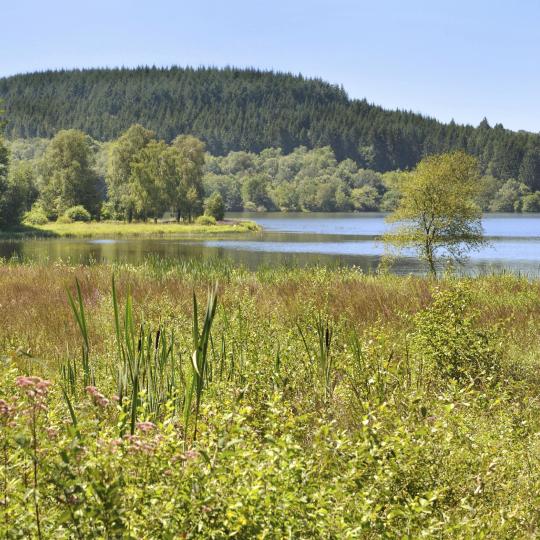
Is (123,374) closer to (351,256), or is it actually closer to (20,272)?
(20,272)

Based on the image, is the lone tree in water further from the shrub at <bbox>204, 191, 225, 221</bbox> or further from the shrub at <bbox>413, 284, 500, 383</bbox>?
the shrub at <bbox>204, 191, 225, 221</bbox>

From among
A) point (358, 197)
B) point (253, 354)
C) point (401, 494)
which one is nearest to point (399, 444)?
point (401, 494)

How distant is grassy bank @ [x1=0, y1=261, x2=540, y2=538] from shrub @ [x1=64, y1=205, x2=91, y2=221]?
79.1m

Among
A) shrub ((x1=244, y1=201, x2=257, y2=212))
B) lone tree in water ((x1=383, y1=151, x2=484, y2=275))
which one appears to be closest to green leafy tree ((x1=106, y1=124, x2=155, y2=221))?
lone tree in water ((x1=383, y1=151, x2=484, y2=275))

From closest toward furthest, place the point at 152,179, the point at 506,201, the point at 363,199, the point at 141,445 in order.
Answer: the point at 141,445
the point at 152,179
the point at 506,201
the point at 363,199

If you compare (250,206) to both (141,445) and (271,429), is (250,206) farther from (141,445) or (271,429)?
(141,445)

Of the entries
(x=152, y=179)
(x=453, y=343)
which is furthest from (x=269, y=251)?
(x=453, y=343)

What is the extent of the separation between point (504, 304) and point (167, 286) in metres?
7.65

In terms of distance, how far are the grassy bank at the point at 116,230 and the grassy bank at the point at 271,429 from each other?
6331 cm

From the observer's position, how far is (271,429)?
16.2 feet

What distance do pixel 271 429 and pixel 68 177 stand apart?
92.4 meters

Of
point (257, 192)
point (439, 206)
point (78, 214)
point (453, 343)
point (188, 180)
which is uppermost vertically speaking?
point (188, 180)

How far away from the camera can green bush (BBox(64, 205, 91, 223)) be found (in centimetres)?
8969

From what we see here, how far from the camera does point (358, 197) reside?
195750 mm
